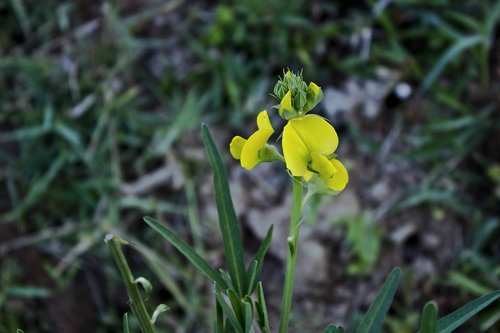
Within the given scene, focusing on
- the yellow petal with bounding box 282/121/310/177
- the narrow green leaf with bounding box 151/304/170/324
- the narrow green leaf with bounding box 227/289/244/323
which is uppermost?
the yellow petal with bounding box 282/121/310/177

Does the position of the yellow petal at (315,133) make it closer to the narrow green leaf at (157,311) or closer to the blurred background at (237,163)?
the narrow green leaf at (157,311)

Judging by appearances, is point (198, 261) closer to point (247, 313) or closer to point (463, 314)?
point (247, 313)

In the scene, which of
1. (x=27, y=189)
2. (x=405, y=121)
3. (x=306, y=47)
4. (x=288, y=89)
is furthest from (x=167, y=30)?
(x=288, y=89)

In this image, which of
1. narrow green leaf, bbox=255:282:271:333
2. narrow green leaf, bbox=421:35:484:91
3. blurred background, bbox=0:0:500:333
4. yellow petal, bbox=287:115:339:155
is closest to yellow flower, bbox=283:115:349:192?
yellow petal, bbox=287:115:339:155

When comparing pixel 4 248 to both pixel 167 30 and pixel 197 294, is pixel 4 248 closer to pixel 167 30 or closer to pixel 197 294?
pixel 197 294

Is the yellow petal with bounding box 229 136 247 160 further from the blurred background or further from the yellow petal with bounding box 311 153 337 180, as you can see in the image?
the blurred background

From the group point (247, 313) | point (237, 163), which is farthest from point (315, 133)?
point (237, 163)

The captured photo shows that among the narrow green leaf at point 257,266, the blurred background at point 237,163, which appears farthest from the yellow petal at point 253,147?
the blurred background at point 237,163
